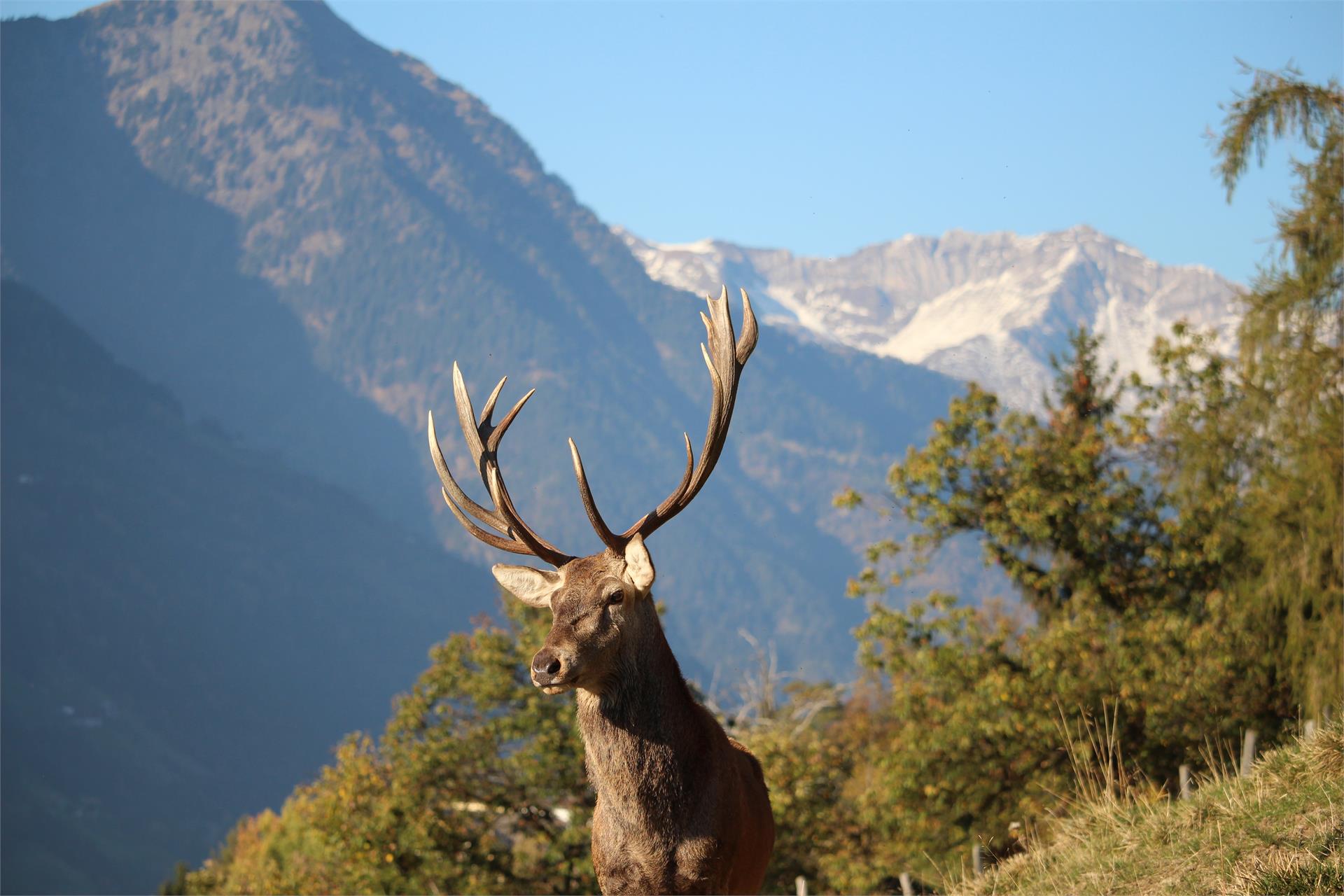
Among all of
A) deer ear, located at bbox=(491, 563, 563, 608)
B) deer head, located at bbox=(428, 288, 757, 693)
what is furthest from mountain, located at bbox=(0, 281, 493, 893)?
deer ear, located at bbox=(491, 563, 563, 608)

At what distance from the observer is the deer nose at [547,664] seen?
17.4ft

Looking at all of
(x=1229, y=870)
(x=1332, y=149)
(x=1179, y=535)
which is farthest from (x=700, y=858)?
(x=1179, y=535)

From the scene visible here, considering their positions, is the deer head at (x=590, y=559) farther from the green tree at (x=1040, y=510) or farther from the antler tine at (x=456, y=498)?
the green tree at (x=1040, y=510)

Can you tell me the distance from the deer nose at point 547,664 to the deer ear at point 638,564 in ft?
1.65

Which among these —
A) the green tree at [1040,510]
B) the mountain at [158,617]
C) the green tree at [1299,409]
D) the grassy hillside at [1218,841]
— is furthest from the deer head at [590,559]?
the mountain at [158,617]

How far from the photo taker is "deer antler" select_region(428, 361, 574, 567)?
6336 mm

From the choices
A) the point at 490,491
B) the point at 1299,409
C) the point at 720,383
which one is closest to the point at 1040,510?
the point at 1299,409

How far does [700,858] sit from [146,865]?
91924 mm

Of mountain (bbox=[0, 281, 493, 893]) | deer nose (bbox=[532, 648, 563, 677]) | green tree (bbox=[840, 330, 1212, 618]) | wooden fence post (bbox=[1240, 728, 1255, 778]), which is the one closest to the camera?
deer nose (bbox=[532, 648, 563, 677])

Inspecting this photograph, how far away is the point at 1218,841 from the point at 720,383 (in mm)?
3191

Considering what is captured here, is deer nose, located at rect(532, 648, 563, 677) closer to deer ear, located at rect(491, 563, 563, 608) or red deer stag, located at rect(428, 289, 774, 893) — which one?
red deer stag, located at rect(428, 289, 774, 893)

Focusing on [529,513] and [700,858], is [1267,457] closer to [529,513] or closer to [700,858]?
[700,858]

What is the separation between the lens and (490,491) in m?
6.67

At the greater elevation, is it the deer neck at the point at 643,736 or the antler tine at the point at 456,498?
the antler tine at the point at 456,498
